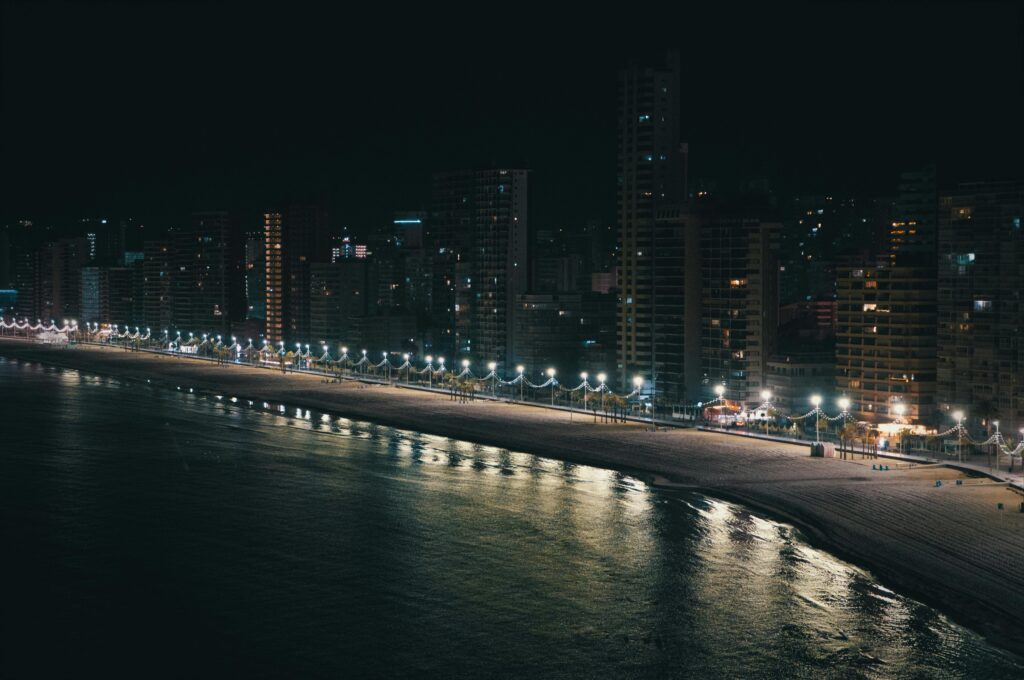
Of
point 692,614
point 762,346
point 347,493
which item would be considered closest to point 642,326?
point 762,346

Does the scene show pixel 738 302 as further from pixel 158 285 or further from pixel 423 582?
pixel 158 285

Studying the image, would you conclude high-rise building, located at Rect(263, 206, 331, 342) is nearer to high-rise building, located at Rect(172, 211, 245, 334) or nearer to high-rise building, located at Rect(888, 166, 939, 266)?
high-rise building, located at Rect(172, 211, 245, 334)

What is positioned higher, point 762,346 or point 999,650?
point 762,346

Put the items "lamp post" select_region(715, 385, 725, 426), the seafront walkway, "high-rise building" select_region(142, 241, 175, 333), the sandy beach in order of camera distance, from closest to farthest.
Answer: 1. the sandy beach
2. the seafront walkway
3. "lamp post" select_region(715, 385, 725, 426)
4. "high-rise building" select_region(142, 241, 175, 333)

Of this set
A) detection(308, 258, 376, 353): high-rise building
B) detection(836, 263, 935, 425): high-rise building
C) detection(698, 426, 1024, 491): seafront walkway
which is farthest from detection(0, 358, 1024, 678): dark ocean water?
detection(308, 258, 376, 353): high-rise building

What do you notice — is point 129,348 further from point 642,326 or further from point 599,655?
point 599,655

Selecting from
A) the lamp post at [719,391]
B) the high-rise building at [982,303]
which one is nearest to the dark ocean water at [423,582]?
the high-rise building at [982,303]

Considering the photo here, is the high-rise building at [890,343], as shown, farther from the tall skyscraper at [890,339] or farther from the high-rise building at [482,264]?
the high-rise building at [482,264]
